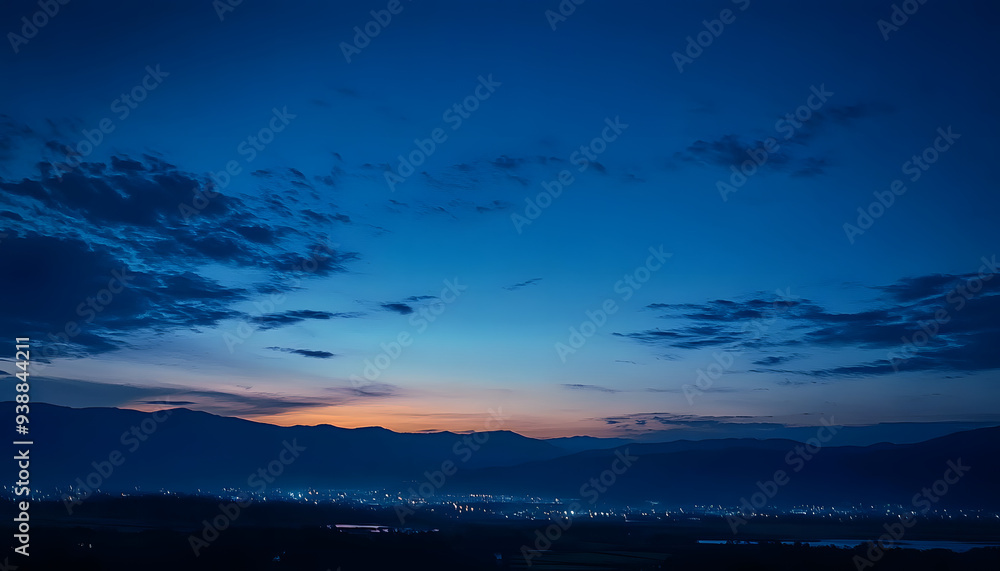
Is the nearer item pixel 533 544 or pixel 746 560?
pixel 746 560

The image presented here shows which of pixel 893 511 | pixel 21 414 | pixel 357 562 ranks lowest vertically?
pixel 893 511

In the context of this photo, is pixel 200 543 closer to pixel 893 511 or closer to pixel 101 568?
pixel 101 568

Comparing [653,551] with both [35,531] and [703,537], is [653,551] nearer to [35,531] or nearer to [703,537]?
[703,537]

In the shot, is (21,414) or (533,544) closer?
(21,414)

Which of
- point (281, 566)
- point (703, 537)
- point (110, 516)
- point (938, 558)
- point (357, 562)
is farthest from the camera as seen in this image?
point (110, 516)

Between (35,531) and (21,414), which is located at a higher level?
(21,414)

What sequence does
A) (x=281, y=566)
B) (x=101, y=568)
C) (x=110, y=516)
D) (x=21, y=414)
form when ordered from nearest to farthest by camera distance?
(x=21, y=414), (x=101, y=568), (x=281, y=566), (x=110, y=516)

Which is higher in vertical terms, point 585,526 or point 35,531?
point 35,531

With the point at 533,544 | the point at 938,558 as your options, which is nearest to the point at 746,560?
the point at 938,558

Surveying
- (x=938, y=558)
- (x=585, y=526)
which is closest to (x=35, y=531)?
(x=585, y=526)
